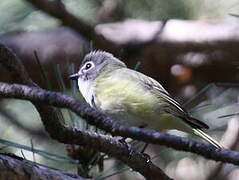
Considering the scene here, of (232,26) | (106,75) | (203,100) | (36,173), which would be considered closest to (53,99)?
(36,173)

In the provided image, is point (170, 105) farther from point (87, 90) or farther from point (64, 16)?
point (64, 16)

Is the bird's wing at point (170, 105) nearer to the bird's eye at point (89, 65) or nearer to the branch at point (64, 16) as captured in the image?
the bird's eye at point (89, 65)

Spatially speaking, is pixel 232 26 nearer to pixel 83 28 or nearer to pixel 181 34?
pixel 181 34

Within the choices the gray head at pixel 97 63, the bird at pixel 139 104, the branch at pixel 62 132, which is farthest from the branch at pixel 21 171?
the gray head at pixel 97 63

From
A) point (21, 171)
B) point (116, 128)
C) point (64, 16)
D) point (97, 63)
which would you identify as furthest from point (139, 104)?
point (116, 128)

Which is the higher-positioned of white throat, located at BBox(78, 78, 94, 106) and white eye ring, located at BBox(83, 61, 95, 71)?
white throat, located at BBox(78, 78, 94, 106)

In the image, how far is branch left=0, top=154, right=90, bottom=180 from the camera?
1254 mm

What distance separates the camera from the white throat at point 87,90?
217 centimetres

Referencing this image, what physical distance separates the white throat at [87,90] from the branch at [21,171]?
816mm

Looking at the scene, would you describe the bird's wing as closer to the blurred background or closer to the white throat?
the white throat

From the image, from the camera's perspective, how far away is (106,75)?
234 centimetres

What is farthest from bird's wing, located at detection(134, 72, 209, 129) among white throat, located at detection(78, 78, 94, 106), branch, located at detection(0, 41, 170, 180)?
branch, located at detection(0, 41, 170, 180)

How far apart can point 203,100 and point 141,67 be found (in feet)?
1.09

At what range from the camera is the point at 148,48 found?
8.93 feet
